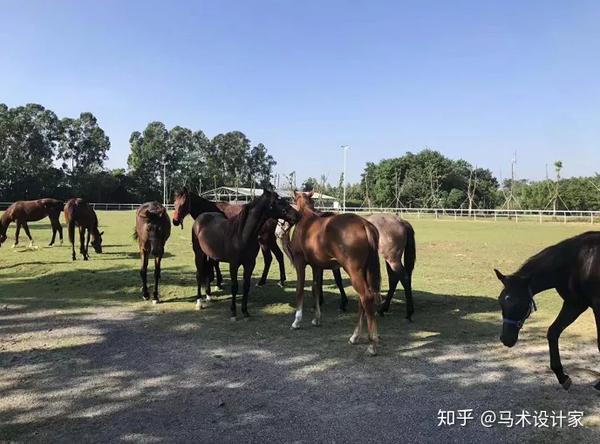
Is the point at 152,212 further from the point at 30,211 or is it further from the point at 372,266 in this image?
the point at 30,211

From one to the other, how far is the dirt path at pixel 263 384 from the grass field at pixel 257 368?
0.06 ft

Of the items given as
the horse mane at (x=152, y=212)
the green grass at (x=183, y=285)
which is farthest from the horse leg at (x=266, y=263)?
the horse mane at (x=152, y=212)

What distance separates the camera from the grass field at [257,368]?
155 inches

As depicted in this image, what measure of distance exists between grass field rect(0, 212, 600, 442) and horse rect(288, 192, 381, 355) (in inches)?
19.3

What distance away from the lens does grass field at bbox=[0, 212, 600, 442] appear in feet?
12.9

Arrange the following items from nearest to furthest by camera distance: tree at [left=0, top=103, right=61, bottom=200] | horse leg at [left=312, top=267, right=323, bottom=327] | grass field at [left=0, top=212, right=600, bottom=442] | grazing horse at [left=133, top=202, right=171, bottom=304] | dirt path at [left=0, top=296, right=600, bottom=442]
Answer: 1. dirt path at [left=0, top=296, right=600, bottom=442]
2. grass field at [left=0, top=212, right=600, bottom=442]
3. horse leg at [left=312, top=267, right=323, bottom=327]
4. grazing horse at [left=133, top=202, right=171, bottom=304]
5. tree at [left=0, top=103, right=61, bottom=200]

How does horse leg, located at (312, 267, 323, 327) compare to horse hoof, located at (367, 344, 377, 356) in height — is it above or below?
above

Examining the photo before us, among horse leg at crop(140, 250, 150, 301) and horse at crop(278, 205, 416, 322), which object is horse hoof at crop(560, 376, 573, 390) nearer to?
horse at crop(278, 205, 416, 322)

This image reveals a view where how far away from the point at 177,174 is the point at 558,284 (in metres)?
86.5

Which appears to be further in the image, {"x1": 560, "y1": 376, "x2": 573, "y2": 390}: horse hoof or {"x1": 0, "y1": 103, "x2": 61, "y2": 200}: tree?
{"x1": 0, "y1": 103, "x2": 61, "y2": 200}: tree

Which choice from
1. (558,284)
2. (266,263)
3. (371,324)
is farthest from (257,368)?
(266,263)

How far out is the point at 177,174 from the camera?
284 feet

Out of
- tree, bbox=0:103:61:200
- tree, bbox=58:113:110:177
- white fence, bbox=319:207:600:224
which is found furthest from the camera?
tree, bbox=58:113:110:177

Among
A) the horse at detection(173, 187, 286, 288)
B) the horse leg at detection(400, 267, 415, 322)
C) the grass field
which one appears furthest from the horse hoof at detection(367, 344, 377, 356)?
the horse at detection(173, 187, 286, 288)
